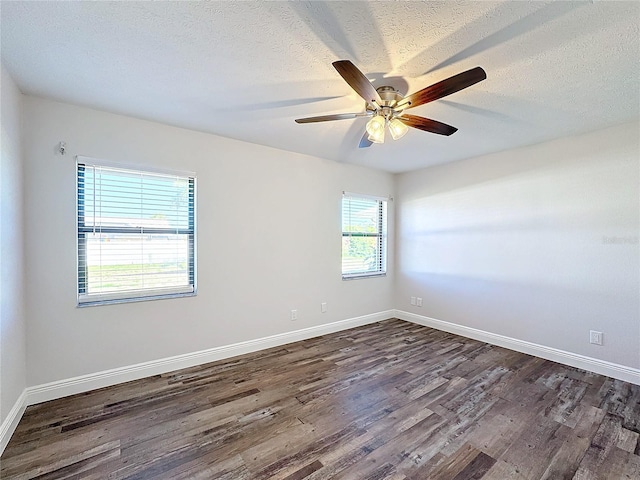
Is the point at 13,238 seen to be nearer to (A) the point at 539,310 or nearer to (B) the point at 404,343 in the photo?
(B) the point at 404,343

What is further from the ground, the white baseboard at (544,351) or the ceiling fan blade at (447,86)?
the ceiling fan blade at (447,86)

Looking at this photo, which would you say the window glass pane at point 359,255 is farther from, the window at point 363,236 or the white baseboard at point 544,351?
the white baseboard at point 544,351

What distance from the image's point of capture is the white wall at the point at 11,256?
6.13ft

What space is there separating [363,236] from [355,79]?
3094mm

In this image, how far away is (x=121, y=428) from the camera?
203cm

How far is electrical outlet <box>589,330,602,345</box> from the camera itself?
2900 mm

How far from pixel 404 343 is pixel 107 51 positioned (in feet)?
12.7

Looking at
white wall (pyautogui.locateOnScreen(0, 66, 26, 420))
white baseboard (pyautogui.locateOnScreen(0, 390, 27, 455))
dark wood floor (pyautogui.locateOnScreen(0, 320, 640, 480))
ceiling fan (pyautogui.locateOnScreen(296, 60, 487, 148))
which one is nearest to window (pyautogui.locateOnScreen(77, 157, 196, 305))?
white wall (pyautogui.locateOnScreen(0, 66, 26, 420))

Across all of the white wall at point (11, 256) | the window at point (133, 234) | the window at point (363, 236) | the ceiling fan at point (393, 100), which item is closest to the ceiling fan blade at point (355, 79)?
the ceiling fan at point (393, 100)

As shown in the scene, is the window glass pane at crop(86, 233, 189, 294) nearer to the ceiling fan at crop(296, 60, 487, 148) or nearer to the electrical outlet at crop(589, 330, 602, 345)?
the ceiling fan at crop(296, 60, 487, 148)

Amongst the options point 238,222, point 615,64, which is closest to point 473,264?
point 615,64

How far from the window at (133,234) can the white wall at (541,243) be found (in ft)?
11.0

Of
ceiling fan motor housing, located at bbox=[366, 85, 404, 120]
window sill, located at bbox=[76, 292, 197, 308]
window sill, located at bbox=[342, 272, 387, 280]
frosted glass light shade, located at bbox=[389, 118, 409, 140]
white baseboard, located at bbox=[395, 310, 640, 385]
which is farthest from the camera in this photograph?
window sill, located at bbox=[342, 272, 387, 280]

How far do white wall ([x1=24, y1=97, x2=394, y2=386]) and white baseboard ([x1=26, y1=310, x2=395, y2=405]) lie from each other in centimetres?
→ 5
